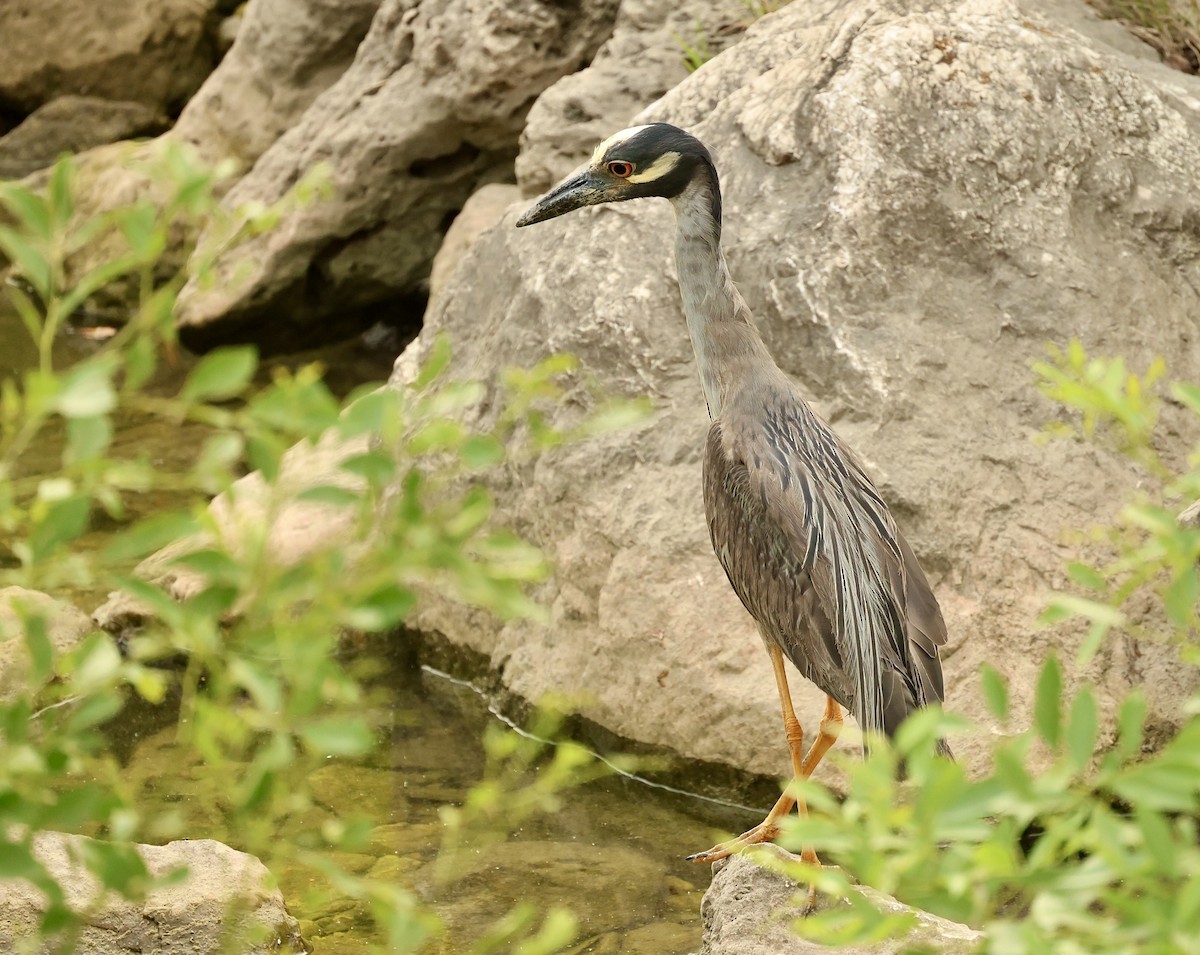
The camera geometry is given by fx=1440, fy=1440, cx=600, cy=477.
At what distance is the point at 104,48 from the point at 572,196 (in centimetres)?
913

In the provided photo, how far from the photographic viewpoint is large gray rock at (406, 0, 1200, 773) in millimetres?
5020

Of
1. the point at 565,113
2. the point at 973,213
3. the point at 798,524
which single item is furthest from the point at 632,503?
the point at 565,113

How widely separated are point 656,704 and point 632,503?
2.49 feet

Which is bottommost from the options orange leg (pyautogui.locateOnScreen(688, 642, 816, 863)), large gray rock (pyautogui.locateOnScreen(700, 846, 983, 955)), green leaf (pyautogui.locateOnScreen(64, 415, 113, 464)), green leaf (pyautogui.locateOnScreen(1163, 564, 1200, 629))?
orange leg (pyautogui.locateOnScreen(688, 642, 816, 863))

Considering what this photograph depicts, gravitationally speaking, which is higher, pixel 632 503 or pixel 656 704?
pixel 632 503

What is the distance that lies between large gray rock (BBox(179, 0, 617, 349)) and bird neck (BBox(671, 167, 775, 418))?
393cm

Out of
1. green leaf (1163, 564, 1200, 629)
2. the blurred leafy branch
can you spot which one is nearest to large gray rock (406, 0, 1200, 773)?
green leaf (1163, 564, 1200, 629)

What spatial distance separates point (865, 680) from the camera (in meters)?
3.96

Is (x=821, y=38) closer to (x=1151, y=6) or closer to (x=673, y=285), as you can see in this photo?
(x=673, y=285)

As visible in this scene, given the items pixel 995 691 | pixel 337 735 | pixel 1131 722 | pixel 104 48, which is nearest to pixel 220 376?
pixel 337 735

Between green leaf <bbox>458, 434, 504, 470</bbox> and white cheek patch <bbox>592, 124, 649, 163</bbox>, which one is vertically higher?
green leaf <bbox>458, 434, 504, 470</bbox>

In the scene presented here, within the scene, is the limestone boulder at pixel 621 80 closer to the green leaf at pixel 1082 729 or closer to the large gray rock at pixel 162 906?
the large gray rock at pixel 162 906

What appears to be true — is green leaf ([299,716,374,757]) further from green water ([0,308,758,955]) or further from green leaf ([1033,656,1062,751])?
green water ([0,308,758,955])

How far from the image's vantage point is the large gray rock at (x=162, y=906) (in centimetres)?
371
